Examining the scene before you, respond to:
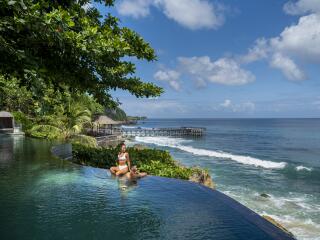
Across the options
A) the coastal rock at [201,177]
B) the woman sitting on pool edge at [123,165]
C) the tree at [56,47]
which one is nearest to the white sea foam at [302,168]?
the coastal rock at [201,177]

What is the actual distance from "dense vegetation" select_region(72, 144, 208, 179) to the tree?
15.2 feet

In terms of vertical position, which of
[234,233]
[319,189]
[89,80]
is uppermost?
[89,80]

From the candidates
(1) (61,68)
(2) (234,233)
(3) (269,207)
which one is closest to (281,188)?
(3) (269,207)

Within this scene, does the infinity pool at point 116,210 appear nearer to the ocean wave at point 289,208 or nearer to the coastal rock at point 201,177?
the coastal rock at point 201,177

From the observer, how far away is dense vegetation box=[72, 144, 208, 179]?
14326 mm

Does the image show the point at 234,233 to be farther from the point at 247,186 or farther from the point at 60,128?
the point at 60,128

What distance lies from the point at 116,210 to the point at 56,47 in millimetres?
4376

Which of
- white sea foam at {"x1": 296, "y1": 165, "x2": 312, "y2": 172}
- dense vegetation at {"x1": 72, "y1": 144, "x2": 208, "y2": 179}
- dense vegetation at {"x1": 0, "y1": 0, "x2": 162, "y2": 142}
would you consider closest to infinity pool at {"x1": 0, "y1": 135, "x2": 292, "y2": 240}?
dense vegetation at {"x1": 72, "y1": 144, "x2": 208, "y2": 179}

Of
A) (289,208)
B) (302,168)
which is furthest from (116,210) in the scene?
(302,168)

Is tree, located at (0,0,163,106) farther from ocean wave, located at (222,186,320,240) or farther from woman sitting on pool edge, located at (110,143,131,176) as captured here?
ocean wave, located at (222,186,320,240)

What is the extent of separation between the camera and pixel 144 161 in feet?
52.9

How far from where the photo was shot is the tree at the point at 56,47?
6176mm

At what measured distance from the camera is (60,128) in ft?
107

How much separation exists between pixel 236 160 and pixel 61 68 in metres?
34.8
